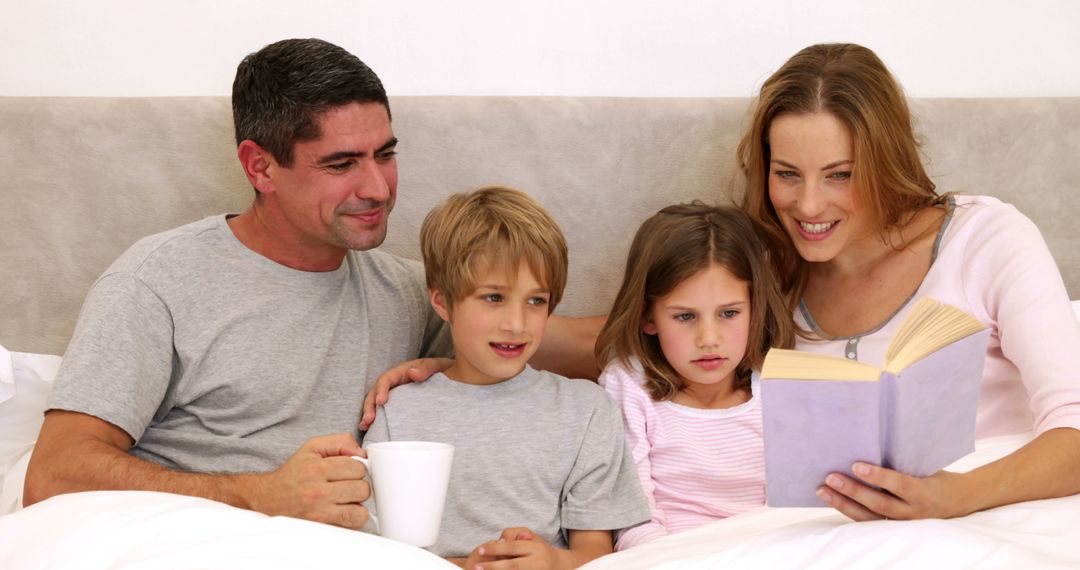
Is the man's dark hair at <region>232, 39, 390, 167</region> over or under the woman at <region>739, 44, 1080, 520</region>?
over

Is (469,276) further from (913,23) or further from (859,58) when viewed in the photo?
(913,23)

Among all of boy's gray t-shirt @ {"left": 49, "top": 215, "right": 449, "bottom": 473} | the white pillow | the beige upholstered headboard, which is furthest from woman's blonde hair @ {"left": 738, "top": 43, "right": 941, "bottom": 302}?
the white pillow

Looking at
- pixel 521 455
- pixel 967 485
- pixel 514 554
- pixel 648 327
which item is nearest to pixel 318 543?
pixel 514 554

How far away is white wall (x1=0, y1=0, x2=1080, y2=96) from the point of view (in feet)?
6.88

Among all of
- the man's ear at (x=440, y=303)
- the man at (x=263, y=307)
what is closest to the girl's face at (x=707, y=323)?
the man's ear at (x=440, y=303)

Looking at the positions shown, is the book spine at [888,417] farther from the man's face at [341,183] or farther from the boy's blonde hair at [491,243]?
the man's face at [341,183]

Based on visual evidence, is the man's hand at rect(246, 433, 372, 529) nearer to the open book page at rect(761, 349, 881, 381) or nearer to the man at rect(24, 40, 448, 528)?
the man at rect(24, 40, 448, 528)

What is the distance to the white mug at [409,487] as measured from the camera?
1.19 m

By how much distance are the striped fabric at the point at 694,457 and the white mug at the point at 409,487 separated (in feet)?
Answer: 1.80

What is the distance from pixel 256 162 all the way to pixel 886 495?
117cm

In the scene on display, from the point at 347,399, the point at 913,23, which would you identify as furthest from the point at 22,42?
the point at 913,23

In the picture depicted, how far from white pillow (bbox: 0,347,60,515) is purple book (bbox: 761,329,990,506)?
4.11 feet

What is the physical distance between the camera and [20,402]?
5.95 ft

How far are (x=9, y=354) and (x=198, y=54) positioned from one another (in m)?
0.70
